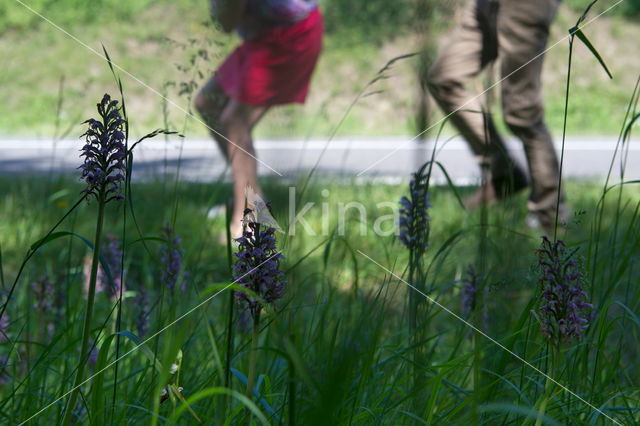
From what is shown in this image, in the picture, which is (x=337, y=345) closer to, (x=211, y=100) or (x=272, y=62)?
(x=211, y=100)

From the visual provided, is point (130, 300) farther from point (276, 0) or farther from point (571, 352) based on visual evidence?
point (276, 0)

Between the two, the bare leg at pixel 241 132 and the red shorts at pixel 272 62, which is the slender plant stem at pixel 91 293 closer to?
the bare leg at pixel 241 132

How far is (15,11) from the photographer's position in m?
8.79

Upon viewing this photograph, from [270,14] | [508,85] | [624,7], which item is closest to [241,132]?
[270,14]

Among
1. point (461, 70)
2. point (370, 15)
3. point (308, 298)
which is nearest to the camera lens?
point (308, 298)

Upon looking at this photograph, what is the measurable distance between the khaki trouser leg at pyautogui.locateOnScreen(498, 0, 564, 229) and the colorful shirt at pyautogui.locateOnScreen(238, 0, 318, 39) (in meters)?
0.71

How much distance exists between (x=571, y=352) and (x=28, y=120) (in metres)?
6.76

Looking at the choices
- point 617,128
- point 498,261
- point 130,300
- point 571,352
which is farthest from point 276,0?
point 617,128

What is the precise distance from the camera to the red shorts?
262 cm

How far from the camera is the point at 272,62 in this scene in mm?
2756

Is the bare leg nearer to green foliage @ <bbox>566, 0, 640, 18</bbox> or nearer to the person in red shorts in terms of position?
the person in red shorts

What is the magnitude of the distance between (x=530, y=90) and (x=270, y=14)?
2.98 ft

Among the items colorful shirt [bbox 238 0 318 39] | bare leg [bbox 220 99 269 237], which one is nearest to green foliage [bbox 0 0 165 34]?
colorful shirt [bbox 238 0 318 39]

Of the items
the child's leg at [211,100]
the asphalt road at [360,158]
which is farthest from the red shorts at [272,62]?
the asphalt road at [360,158]
